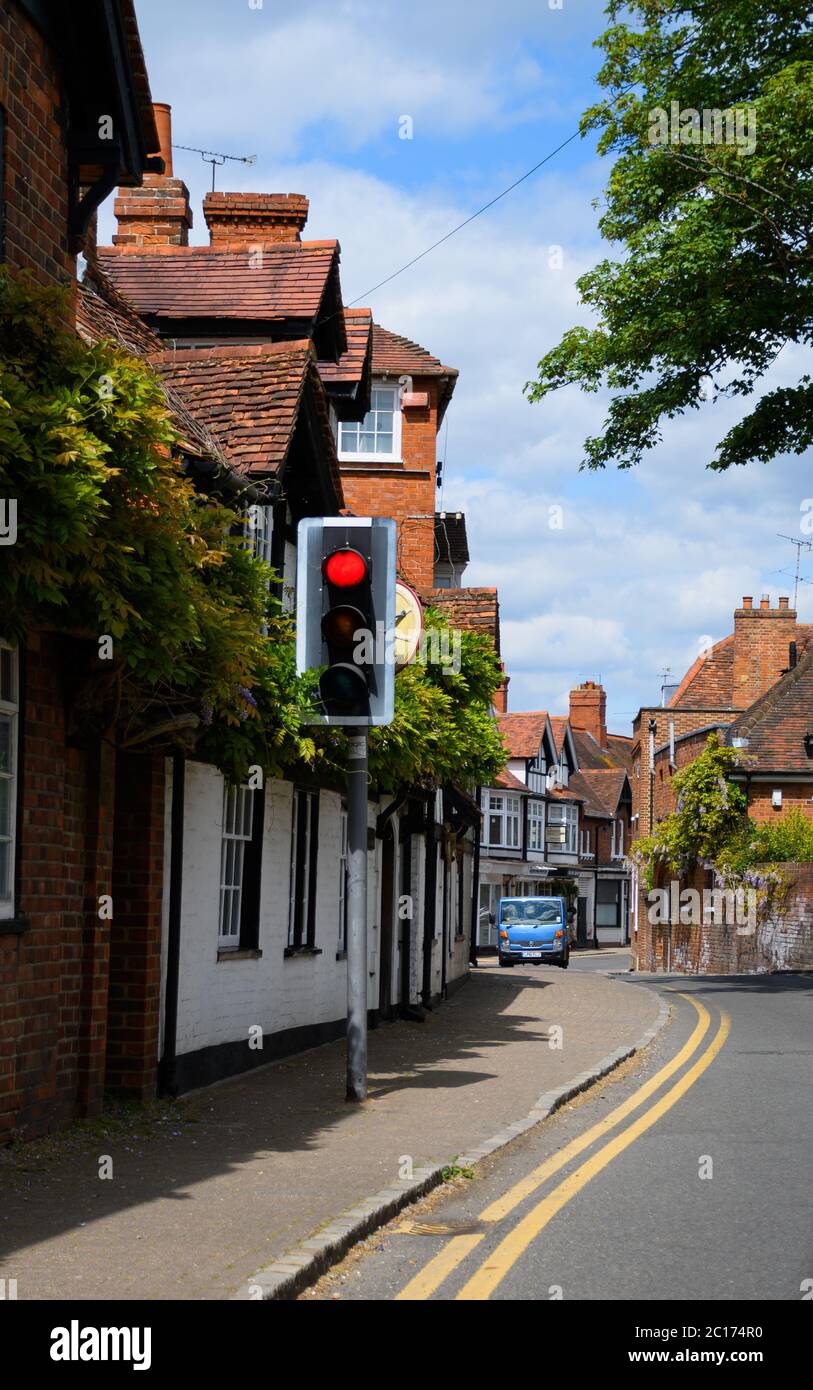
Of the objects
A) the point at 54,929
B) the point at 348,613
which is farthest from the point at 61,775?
the point at 348,613

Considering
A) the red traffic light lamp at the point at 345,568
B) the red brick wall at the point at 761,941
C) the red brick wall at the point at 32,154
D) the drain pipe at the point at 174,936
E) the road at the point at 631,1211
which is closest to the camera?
the road at the point at 631,1211

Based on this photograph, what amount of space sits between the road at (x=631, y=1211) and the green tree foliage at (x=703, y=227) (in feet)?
46.0

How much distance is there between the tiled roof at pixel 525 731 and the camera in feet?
258

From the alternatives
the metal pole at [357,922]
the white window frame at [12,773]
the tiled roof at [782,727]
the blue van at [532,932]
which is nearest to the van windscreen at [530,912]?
the blue van at [532,932]

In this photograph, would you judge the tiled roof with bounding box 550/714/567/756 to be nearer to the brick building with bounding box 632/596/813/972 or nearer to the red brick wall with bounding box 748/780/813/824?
the brick building with bounding box 632/596/813/972

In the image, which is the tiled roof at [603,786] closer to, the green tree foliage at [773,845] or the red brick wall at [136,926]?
the green tree foliage at [773,845]

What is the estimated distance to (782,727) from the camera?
47.9 m

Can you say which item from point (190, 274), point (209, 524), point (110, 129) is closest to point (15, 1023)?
point (209, 524)

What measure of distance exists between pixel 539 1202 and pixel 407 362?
961 inches

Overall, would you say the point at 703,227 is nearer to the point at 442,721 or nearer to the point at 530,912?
the point at 442,721

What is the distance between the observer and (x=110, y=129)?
38.0ft

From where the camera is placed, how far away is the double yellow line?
669 cm

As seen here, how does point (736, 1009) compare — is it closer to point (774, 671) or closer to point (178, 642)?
point (178, 642)

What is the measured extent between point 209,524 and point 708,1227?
498 centimetres
